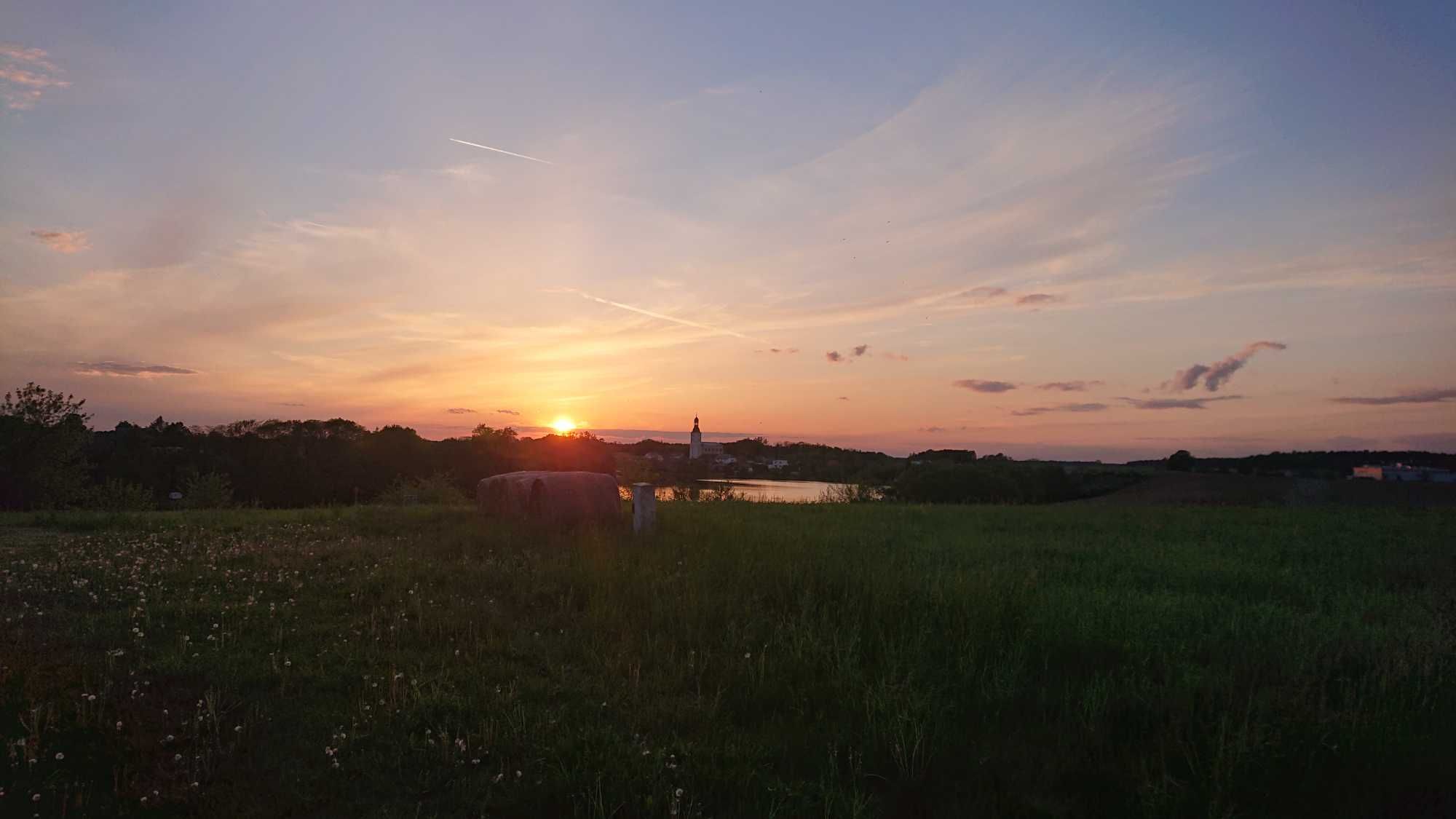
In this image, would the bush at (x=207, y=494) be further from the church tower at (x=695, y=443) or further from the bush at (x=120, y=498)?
the church tower at (x=695, y=443)

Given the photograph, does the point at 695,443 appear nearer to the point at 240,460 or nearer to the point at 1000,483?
the point at 1000,483

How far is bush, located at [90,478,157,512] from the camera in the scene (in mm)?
43812

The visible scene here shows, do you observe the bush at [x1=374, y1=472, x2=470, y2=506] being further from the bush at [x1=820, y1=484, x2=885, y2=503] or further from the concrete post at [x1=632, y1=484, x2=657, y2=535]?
the concrete post at [x1=632, y1=484, x2=657, y2=535]

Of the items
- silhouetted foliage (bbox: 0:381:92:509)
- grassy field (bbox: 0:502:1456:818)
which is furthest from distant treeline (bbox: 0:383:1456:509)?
grassy field (bbox: 0:502:1456:818)

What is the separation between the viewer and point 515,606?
9.08 metres

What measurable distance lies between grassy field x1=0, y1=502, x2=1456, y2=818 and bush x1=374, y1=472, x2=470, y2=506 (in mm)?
18551

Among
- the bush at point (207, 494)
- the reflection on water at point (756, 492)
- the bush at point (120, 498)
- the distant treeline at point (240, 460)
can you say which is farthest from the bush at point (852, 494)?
the bush at point (120, 498)

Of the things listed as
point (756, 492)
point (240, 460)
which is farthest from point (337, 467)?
point (756, 492)

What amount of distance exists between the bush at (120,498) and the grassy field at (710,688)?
129 feet

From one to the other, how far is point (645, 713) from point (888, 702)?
185 cm

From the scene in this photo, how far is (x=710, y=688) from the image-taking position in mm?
6469

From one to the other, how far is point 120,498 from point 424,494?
23.7 metres

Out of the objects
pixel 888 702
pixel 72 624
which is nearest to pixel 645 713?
pixel 888 702

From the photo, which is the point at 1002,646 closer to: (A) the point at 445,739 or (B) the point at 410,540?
(A) the point at 445,739
